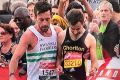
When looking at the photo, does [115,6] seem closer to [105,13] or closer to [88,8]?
[105,13]

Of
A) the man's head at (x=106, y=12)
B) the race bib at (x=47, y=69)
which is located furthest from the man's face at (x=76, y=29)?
the man's head at (x=106, y=12)

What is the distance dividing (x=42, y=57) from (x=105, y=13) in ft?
7.68

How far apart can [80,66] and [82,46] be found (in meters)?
0.27

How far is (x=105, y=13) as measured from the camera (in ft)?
26.0

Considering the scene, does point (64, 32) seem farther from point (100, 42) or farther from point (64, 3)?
point (64, 3)

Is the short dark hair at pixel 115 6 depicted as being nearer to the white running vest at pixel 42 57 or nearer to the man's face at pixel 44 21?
the white running vest at pixel 42 57

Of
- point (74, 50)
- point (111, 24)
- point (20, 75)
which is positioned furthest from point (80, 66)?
point (111, 24)

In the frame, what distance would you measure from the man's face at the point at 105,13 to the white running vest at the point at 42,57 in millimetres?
2039

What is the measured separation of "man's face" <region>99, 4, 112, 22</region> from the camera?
7.87 meters

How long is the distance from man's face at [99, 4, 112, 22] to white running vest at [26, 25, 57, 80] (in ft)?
6.69

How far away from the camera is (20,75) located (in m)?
7.08

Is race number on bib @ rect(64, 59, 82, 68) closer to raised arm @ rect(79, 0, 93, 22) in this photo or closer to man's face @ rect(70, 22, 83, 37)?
man's face @ rect(70, 22, 83, 37)

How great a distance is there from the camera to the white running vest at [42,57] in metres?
5.93

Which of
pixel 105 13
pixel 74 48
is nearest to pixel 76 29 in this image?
pixel 74 48
